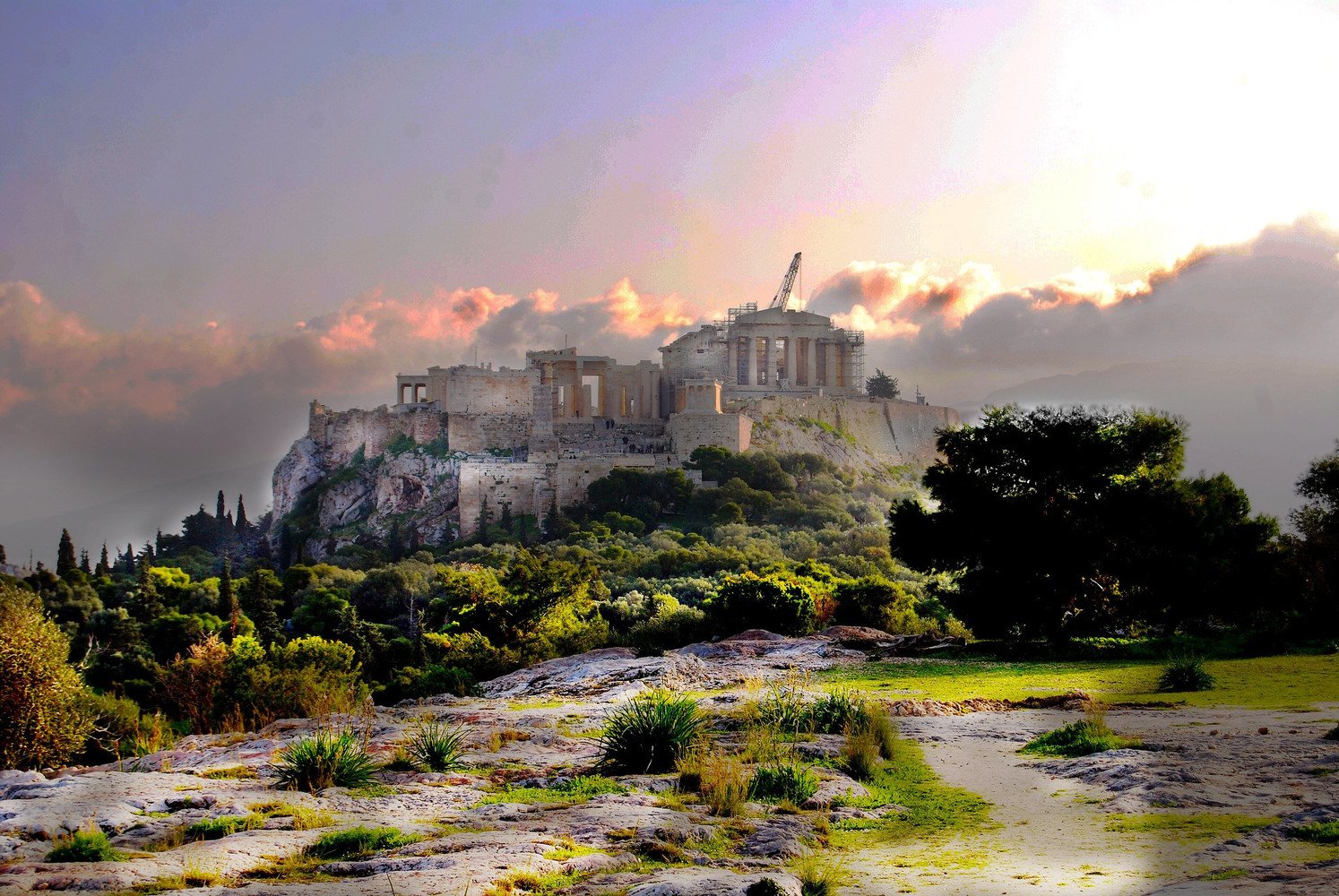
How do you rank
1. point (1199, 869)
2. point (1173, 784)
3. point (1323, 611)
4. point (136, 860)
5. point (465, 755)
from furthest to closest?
1. point (1323, 611)
2. point (465, 755)
3. point (1173, 784)
4. point (136, 860)
5. point (1199, 869)

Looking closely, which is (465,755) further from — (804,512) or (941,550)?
(804,512)

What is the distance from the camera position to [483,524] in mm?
64750

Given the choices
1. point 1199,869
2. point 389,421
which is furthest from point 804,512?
point 1199,869

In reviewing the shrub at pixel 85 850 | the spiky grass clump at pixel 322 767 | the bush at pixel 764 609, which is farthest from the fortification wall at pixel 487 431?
the shrub at pixel 85 850

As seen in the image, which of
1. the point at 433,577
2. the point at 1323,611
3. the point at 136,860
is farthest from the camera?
the point at 433,577

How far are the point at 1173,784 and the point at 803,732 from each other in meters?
3.87

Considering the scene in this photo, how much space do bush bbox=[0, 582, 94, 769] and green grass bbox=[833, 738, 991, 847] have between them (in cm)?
1060

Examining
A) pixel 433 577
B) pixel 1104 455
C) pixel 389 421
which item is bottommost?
pixel 433 577

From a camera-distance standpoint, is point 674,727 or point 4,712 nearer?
point 674,727

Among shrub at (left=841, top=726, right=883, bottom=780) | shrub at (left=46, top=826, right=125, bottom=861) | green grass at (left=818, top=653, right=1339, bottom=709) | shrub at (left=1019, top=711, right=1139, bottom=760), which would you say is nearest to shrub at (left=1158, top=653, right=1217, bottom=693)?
green grass at (left=818, top=653, right=1339, bottom=709)

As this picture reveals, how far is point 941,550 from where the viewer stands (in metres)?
23.2

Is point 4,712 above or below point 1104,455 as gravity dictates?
below

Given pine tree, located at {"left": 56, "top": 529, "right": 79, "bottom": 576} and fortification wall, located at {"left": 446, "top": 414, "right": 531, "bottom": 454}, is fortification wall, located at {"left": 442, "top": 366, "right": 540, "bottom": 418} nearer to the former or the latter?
fortification wall, located at {"left": 446, "top": 414, "right": 531, "bottom": 454}

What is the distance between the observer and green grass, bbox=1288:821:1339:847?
23.1ft
